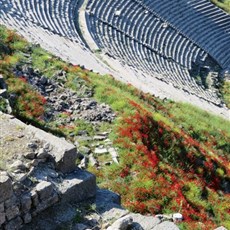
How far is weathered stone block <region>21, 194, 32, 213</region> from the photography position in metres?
11.3

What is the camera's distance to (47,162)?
1270 cm

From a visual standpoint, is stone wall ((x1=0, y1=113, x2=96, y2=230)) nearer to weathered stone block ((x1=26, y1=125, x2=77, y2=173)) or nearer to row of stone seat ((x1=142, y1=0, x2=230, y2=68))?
weathered stone block ((x1=26, y1=125, x2=77, y2=173))

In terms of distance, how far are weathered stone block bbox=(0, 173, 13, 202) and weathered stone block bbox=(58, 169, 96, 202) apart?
1609 millimetres

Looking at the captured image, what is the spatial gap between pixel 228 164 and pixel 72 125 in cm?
833

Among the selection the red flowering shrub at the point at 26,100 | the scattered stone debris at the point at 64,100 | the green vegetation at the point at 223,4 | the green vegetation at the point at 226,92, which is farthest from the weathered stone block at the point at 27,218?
the green vegetation at the point at 223,4

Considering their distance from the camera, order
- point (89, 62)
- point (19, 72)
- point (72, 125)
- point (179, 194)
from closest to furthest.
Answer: point (179, 194)
point (72, 125)
point (19, 72)
point (89, 62)

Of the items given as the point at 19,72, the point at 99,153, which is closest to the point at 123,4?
the point at 19,72

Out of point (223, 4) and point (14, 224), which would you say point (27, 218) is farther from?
point (223, 4)

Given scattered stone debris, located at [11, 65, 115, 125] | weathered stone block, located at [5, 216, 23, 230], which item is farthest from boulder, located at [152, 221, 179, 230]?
scattered stone debris, located at [11, 65, 115, 125]

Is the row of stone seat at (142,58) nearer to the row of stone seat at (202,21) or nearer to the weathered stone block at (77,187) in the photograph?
the row of stone seat at (202,21)

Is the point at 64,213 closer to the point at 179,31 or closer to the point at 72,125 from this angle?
the point at 72,125

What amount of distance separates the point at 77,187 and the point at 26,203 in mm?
1677

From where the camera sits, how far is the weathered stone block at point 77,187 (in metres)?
12.4

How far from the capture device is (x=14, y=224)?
1133cm
